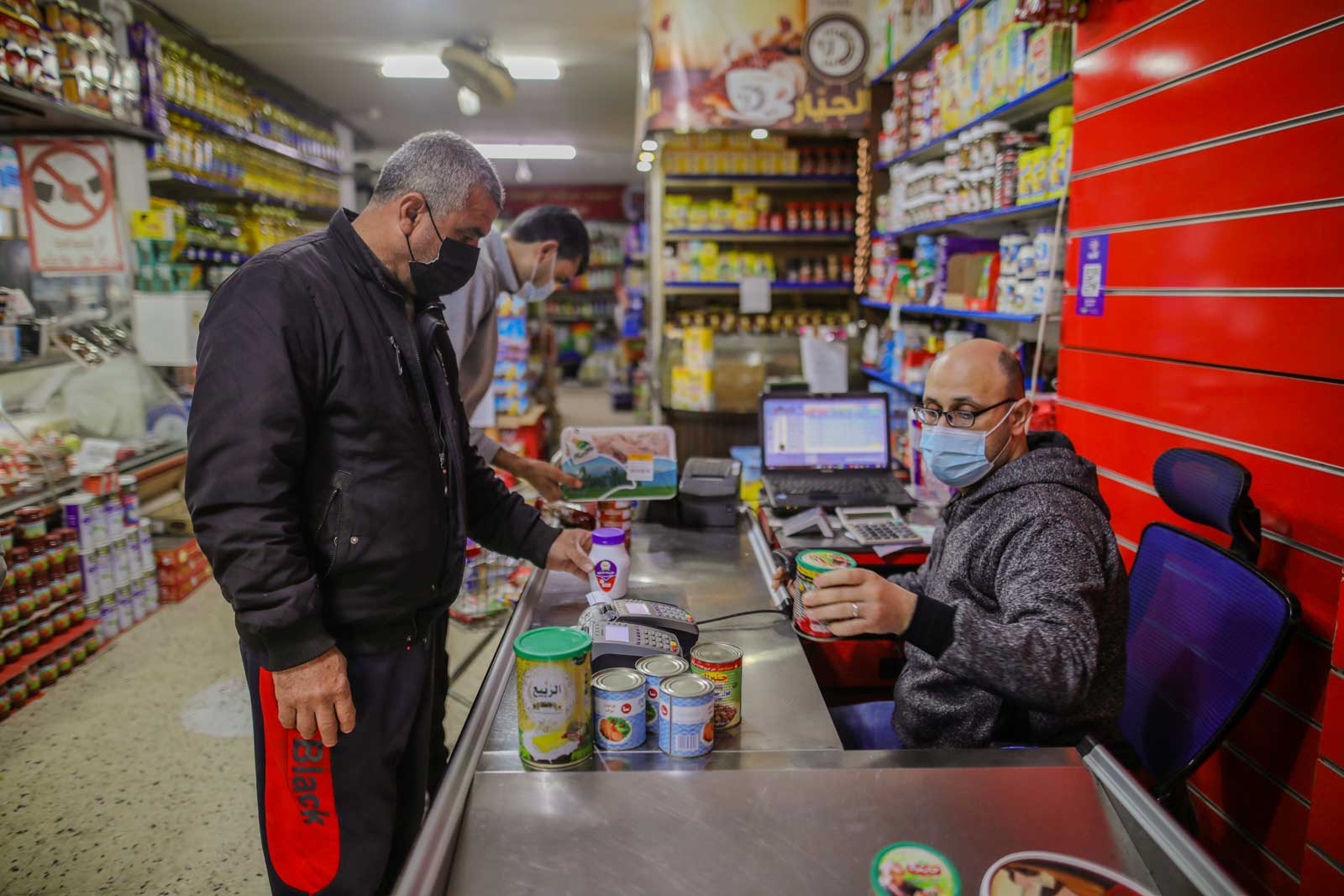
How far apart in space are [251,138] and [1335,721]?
787 cm

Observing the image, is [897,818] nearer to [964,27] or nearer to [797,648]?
[797,648]

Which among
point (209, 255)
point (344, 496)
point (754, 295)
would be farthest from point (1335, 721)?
point (209, 255)

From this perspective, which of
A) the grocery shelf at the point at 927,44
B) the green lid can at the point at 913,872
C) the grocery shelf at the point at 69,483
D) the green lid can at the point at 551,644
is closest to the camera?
the green lid can at the point at 913,872

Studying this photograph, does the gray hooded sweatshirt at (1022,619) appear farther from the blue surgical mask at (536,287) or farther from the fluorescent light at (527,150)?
the fluorescent light at (527,150)

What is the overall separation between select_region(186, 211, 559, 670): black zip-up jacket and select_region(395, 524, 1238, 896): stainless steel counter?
0.36 metres

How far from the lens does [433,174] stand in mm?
1802

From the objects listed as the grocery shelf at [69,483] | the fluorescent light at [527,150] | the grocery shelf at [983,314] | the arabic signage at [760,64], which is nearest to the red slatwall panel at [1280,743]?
the grocery shelf at [983,314]

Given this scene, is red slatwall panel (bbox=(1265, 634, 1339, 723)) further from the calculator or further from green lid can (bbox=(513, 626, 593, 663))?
green lid can (bbox=(513, 626, 593, 663))

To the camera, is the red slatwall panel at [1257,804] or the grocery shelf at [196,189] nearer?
the red slatwall panel at [1257,804]

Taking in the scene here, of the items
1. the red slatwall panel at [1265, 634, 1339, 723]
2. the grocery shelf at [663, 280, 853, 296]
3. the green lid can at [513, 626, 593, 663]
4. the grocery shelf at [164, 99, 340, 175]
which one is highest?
the grocery shelf at [164, 99, 340, 175]

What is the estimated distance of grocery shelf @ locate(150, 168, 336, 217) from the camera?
17.9ft

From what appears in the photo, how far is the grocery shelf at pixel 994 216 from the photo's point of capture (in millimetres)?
3093

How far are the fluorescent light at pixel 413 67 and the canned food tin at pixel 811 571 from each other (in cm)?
Answer: 740

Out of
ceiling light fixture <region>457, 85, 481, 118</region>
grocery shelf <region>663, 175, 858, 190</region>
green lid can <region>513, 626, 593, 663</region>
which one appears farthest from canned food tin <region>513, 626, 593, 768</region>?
ceiling light fixture <region>457, 85, 481, 118</region>
